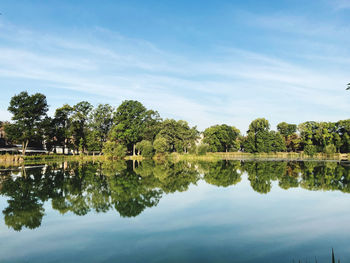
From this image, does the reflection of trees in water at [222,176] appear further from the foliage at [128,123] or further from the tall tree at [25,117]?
the tall tree at [25,117]

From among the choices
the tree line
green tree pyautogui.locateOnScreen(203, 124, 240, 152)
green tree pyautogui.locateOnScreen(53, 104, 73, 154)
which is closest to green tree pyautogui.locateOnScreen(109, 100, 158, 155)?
the tree line

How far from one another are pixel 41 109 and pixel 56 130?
6241 millimetres

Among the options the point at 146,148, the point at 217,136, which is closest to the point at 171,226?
the point at 146,148

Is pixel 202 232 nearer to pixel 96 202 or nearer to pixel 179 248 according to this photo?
pixel 179 248

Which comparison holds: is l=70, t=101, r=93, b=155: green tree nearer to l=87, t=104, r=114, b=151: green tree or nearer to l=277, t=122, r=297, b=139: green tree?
l=87, t=104, r=114, b=151: green tree

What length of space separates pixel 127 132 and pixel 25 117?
67.0ft

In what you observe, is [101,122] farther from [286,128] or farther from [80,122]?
[286,128]

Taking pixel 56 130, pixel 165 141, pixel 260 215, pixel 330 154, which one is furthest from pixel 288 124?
pixel 260 215

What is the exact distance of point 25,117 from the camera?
5097 cm

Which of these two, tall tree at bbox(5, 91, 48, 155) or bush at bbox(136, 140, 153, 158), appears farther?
bush at bbox(136, 140, 153, 158)

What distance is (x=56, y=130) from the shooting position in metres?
57.9

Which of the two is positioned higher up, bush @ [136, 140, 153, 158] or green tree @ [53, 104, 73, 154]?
green tree @ [53, 104, 73, 154]

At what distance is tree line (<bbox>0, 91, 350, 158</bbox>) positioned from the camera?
51594mm

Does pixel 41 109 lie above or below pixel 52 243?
above
